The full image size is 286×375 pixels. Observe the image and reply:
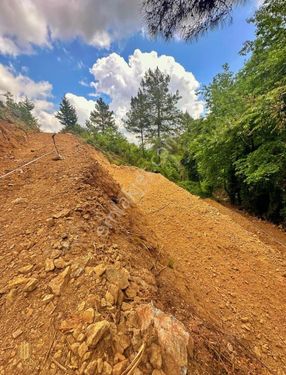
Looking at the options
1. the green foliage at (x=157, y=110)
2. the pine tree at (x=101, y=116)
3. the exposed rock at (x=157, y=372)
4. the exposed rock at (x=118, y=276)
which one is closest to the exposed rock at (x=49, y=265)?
the exposed rock at (x=118, y=276)

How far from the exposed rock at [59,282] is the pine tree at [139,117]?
19.3 meters

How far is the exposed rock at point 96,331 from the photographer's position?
1449 millimetres

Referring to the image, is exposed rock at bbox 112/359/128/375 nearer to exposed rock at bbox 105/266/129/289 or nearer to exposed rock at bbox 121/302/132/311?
exposed rock at bbox 121/302/132/311

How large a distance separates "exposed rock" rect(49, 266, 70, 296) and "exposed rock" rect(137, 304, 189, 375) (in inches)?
26.5

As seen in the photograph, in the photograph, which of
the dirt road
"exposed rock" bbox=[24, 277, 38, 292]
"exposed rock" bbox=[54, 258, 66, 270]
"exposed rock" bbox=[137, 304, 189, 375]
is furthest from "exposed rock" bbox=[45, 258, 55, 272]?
the dirt road

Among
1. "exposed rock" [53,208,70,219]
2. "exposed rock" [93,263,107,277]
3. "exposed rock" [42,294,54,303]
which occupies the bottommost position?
"exposed rock" [42,294,54,303]

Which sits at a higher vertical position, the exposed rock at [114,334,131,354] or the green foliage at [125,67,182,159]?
the green foliage at [125,67,182,159]

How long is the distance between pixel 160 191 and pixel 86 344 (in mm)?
6481

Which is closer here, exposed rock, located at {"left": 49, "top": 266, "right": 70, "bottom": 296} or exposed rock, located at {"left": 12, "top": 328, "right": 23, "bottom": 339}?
exposed rock, located at {"left": 12, "top": 328, "right": 23, "bottom": 339}

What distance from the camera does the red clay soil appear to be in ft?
5.37

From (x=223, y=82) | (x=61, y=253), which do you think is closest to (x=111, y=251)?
(x=61, y=253)

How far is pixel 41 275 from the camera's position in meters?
2.01

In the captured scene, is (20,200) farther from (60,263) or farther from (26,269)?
(60,263)

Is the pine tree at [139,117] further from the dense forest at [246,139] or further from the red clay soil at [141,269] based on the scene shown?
the red clay soil at [141,269]
